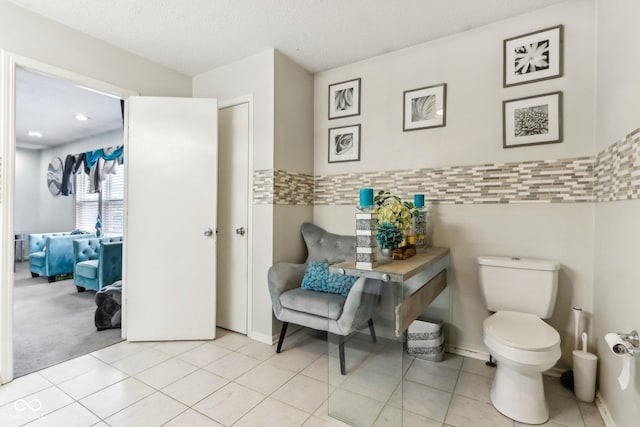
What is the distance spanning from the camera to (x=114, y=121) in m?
4.67

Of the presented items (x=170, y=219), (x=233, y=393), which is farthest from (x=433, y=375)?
(x=170, y=219)

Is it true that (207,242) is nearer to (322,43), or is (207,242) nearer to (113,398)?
(113,398)

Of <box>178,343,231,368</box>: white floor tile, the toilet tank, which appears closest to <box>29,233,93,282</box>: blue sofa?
<box>178,343,231,368</box>: white floor tile

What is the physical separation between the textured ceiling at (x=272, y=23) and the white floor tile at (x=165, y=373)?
244 centimetres

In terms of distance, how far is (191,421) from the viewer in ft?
5.21

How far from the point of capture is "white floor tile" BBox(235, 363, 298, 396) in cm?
190

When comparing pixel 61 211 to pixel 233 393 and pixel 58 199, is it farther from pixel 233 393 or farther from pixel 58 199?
pixel 233 393

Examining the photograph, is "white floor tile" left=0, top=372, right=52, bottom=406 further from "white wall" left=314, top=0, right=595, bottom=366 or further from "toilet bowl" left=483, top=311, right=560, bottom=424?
"toilet bowl" left=483, top=311, right=560, bottom=424

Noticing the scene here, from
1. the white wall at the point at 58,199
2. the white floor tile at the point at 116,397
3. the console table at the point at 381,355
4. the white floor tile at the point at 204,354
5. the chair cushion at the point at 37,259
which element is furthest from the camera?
the white wall at the point at 58,199

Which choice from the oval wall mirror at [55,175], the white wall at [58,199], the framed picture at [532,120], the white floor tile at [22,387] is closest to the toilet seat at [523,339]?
the framed picture at [532,120]

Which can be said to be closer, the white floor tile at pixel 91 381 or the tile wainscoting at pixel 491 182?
the tile wainscoting at pixel 491 182

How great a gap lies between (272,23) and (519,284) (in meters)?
2.45

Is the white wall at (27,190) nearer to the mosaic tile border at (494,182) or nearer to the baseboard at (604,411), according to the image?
the mosaic tile border at (494,182)

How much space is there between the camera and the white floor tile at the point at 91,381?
1.84m
